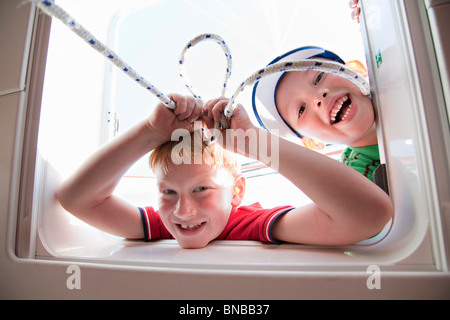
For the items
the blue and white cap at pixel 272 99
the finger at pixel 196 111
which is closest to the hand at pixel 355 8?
the blue and white cap at pixel 272 99

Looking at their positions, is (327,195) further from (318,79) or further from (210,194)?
(318,79)

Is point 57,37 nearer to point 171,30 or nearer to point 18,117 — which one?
point 18,117

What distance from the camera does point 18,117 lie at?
53cm

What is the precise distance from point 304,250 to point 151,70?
954mm

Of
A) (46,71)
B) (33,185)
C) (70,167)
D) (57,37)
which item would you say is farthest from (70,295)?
(57,37)

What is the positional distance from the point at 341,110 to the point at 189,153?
1.31 ft

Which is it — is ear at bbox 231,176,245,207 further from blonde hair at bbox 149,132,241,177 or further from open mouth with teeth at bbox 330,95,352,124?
open mouth with teeth at bbox 330,95,352,124

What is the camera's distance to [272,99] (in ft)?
2.53

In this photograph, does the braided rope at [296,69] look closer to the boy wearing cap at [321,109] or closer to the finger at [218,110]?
the finger at [218,110]

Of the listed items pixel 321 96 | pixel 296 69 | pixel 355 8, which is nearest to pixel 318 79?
pixel 321 96

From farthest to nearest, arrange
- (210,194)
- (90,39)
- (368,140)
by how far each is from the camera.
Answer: (368,140)
(210,194)
(90,39)

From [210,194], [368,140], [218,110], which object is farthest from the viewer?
[368,140]

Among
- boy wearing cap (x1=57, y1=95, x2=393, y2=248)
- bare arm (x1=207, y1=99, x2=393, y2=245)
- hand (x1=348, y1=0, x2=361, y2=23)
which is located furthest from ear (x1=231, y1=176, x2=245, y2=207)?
hand (x1=348, y1=0, x2=361, y2=23)

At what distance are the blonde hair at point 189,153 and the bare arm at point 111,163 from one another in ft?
0.13
